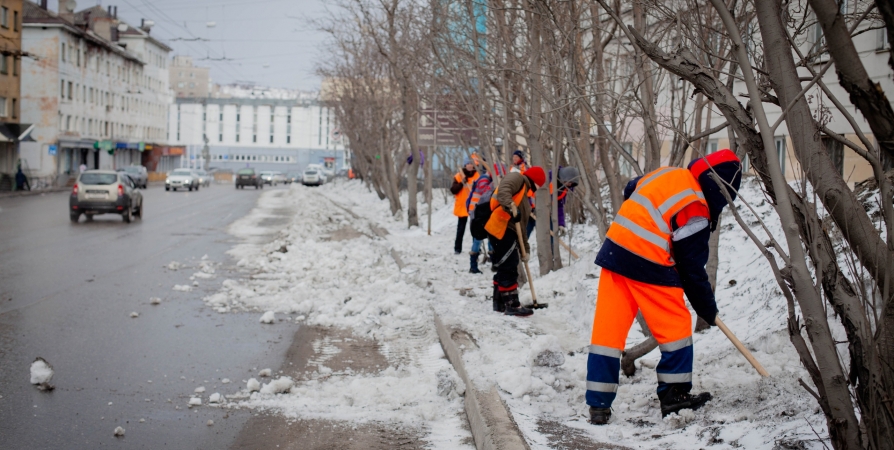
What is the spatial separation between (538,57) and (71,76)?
63.1 meters

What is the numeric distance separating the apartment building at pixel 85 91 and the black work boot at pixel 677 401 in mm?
58071

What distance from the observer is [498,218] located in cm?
919

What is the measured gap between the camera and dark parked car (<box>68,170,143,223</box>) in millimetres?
23750

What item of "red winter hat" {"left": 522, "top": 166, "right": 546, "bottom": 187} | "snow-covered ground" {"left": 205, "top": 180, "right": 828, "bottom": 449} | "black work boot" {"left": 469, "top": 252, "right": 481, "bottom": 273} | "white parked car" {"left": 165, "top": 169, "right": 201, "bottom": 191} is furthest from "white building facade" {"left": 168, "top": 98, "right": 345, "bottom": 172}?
"red winter hat" {"left": 522, "top": 166, "right": 546, "bottom": 187}

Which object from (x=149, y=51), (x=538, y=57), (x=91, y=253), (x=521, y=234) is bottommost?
(x=91, y=253)

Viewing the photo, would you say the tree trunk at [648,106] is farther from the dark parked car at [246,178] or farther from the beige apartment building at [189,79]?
the beige apartment building at [189,79]

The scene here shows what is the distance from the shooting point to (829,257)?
144 inches

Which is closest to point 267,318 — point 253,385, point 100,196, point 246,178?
point 253,385

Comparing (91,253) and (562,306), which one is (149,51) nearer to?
(91,253)

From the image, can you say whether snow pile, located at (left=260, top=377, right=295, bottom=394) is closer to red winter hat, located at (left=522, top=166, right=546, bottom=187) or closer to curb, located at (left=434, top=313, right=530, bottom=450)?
curb, located at (left=434, top=313, right=530, bottom=450)


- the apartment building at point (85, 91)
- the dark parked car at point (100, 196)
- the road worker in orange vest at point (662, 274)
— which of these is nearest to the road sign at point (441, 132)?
the dark parked car at point (100, 196)

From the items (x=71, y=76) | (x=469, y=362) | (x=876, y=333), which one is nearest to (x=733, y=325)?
(x=469, y=362)

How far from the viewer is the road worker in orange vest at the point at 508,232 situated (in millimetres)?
8914

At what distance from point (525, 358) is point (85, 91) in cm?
7049
